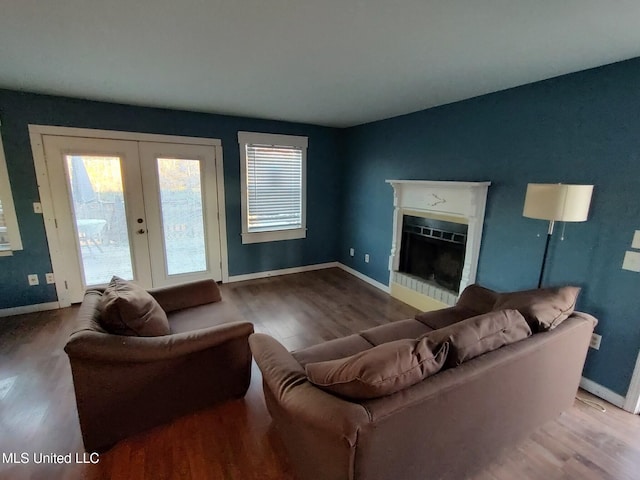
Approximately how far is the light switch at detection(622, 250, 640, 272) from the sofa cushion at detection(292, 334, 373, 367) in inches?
72.5

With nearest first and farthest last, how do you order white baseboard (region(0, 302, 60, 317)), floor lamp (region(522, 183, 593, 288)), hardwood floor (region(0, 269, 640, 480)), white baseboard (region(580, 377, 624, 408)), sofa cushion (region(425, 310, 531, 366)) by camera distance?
sofa cushion (region(425, 310, 531, 366))
hardwood floor (region(0, 269, 640, 480))
floor lamp (region(522, 183, 593, 288))
white baseboard (region(580, 377, 624, 408))
white baseboard (region(0, 302, 60, 317))

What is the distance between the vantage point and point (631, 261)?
1956 millimetres

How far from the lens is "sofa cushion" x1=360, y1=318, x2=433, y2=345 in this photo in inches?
79.1

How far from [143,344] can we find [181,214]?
2.63m

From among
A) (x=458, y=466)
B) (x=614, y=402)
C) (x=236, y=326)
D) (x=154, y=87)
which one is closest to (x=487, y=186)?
(x=614, y=402)

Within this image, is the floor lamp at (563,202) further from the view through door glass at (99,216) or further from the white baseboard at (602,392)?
the view through door glass at (99,216)

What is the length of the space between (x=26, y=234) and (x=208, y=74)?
275cm

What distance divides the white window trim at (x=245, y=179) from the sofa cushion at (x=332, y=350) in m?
2.83

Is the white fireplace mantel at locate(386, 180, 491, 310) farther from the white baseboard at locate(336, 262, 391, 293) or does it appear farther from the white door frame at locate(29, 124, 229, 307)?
the white door frame at locate(29, 124, 229, 307)

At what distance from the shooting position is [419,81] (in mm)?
2447

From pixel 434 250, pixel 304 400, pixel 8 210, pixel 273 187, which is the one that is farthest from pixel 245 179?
pixel 304 400

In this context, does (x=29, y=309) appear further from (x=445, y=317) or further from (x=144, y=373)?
(x=445, y=317)

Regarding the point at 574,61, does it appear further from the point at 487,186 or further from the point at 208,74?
the point at 208,74

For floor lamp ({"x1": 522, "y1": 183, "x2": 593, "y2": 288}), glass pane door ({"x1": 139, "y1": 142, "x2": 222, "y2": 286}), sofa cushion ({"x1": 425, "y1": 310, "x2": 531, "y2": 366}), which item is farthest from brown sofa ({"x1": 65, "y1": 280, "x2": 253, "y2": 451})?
floor lamp ({"x1": 522, "y1": 183, "x2": 593, "y2": 288})
